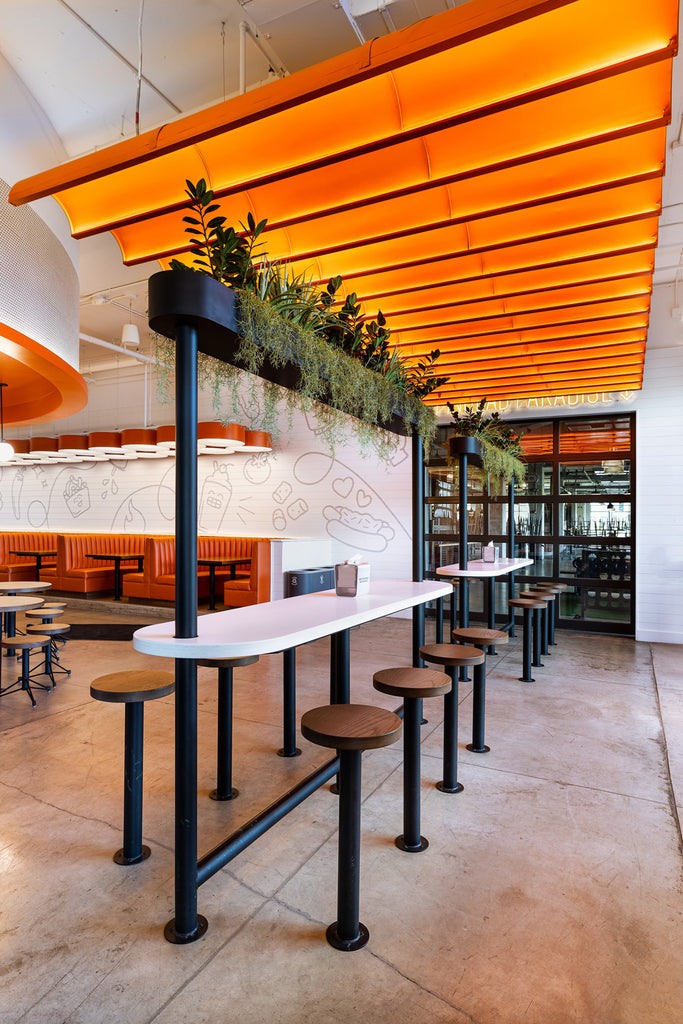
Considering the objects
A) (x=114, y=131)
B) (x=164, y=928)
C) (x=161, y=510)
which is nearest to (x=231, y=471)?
(x=161, y=510)

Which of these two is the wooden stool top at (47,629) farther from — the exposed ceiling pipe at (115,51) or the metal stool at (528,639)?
the exposed ceiling pipe at (115,51)

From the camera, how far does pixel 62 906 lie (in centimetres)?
199

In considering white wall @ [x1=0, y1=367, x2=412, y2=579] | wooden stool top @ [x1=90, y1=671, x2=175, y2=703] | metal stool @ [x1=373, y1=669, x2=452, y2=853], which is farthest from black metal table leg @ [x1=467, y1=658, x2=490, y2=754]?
white wall @ [x1=0, y1=367, x2=412, y2=579]

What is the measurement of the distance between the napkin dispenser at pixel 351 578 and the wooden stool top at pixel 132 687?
1.02 meters

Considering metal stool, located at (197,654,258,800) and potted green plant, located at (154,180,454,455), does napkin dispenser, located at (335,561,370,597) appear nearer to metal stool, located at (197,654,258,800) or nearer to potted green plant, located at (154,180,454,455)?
metal stool, located at (197,654,258,800)

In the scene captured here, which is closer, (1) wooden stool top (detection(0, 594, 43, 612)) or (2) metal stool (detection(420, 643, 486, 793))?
(2) metal stool (detection(420, 643, 486, 793))

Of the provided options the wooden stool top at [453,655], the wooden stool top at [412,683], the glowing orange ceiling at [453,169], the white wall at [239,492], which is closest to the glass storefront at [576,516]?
the white wall at [239,492]

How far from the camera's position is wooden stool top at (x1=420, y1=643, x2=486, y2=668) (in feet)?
9.73

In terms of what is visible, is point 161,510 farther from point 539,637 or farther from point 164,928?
point 164,928

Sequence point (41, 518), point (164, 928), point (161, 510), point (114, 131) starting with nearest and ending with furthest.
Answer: point (164, 928), point (114, 131), point (161, 510), point (41, 518)

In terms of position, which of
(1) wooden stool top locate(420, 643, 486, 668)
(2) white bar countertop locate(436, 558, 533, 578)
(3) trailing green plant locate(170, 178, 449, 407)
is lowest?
(1) wooden stool top locate(420, 643, 486, 668)

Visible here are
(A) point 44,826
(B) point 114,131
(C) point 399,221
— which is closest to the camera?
(A) point 44,826

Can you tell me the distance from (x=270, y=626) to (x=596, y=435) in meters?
6.67

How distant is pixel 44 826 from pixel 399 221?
3.64 metres
